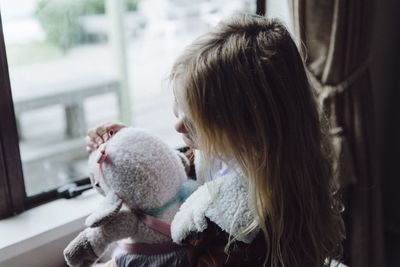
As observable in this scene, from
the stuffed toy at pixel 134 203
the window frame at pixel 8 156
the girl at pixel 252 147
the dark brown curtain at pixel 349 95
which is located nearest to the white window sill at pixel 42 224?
the window frame at pixel 8 156

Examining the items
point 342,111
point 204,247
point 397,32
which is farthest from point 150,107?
point 397,32

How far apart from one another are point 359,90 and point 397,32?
51 centimetres

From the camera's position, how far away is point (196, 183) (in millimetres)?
878

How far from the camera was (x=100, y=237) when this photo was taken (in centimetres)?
79

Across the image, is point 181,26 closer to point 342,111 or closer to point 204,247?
point 342,111

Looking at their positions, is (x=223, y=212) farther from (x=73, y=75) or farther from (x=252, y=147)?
(x=73, y=75)

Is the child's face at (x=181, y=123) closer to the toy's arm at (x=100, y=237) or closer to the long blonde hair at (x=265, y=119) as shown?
the long blonde hair at (x=265, y=119)

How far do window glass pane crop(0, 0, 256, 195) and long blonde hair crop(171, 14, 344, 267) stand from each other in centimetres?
37

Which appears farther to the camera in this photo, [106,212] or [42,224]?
[42,224]

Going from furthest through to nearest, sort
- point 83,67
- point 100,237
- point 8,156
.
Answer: point 83,67 < point 8,156 < point 100,237

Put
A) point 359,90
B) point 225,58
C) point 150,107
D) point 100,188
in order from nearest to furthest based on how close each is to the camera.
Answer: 1. point 225,58
2. point 100,188
3. point 359,90
4. point 150,107

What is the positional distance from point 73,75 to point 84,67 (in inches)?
1.5

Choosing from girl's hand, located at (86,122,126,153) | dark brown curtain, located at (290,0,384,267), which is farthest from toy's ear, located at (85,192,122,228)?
dark brown curtain, located at (290,0,384,267)

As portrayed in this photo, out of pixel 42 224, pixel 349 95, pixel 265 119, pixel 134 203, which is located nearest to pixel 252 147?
pixel 265 119
